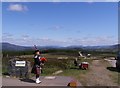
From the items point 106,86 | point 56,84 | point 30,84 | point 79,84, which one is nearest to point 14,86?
point 30,84

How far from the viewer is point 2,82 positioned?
1811cm

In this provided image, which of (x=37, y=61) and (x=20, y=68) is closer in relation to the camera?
(x=37, y=61)

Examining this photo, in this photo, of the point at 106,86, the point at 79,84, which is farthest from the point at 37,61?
the point at 106,86

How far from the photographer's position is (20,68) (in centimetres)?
2088

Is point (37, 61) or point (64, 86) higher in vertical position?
point (37, 61)

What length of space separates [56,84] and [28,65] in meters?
3.21

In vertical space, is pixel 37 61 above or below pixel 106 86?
above

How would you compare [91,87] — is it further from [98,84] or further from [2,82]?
[2,82]

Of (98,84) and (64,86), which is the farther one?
(98,84)

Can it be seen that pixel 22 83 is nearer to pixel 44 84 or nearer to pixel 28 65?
pixel 44 84

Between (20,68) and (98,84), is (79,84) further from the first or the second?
(20,68)

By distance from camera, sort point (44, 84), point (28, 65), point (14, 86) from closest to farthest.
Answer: point (14, 86)
point (44, 84)
point (28, 65)

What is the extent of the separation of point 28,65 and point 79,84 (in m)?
3.67

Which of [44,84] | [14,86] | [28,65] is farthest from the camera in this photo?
[28,65]
